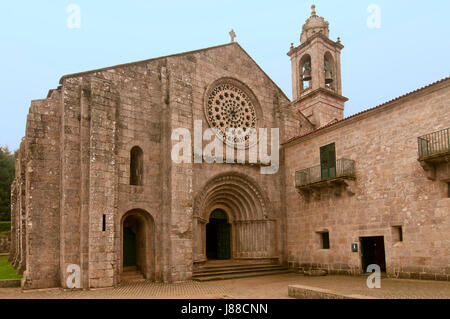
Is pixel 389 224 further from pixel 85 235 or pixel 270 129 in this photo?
pixel 85 235

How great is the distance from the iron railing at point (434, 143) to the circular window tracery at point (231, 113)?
323 inches

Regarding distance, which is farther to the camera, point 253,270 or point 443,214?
point 253,270

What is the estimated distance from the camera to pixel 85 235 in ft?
→ 44.2

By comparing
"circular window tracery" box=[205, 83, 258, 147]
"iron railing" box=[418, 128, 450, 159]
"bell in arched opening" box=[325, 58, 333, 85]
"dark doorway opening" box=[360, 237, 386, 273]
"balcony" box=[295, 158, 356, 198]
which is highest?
"bell in arched opening" box=[325, 58, 333, 85]

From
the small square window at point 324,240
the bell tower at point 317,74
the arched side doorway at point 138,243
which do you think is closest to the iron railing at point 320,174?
the small square window at point 324,240

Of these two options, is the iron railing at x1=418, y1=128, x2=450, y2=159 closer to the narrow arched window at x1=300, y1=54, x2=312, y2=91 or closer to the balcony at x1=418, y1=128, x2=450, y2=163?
the balcony at x1=418, y1=128, x2=450, y2=163

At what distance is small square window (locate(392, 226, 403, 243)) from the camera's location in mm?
13852

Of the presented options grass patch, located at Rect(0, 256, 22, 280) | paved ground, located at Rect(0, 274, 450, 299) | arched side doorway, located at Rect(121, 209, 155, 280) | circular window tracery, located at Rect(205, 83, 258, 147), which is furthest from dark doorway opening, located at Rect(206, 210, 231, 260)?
grass patch, located at Rect(0, 256, 22, 280)

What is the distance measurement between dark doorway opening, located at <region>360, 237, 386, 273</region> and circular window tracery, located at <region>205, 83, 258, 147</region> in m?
7.10

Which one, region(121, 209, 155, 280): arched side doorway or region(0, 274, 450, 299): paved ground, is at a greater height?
region(121, 209, 155, 280): arched side doorway

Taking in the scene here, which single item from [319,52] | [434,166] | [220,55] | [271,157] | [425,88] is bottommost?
[434,166]

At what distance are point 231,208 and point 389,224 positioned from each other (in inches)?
305

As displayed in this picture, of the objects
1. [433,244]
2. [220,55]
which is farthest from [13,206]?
[433,244]

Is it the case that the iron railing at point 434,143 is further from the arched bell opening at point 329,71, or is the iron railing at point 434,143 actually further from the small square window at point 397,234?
the arched bell opening at point 329,71
